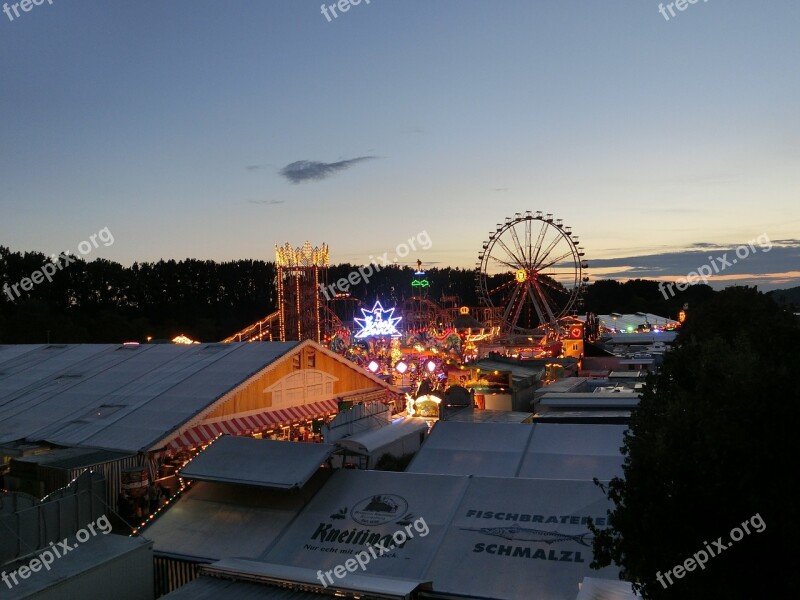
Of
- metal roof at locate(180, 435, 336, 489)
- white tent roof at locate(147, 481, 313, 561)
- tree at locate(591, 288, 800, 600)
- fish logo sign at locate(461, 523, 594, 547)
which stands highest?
tree at locate(591, 288, 800, 600)

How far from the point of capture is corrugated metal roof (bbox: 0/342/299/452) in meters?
14.3

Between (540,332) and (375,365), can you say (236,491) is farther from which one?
(540,332)

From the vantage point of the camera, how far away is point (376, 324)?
48.2 metres

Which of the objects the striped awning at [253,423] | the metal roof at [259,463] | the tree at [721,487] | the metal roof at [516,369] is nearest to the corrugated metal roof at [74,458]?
the striped awning at [253,423]

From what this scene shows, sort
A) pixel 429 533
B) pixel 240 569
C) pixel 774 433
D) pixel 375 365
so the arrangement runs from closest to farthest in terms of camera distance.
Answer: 1. pixel 774 433
2. pixel 240 569
3. pixel 429 533
4. pixel 375 365

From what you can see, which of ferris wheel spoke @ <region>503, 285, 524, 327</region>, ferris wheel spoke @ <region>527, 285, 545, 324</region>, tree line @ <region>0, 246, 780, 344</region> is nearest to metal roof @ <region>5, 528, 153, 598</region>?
tree line @ <region>0, 246, 780, 344</region>

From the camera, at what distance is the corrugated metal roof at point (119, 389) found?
14.3 m

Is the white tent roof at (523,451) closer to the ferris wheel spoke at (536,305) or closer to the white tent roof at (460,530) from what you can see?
the white tent roof at (460,530)

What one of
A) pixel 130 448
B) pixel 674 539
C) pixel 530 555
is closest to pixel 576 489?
pixel 530 555

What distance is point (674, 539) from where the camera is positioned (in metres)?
5.14

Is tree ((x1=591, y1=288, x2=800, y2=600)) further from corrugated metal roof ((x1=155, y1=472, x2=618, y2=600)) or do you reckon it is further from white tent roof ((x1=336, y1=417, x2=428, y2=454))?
white tent roof ((x1=336, y1=417, x2=428, y2=454))

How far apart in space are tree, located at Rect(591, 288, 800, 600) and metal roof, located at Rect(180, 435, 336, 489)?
176 inches

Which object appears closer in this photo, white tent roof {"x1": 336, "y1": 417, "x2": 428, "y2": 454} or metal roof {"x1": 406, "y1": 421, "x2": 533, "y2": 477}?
metal roof {"x1": 406, "y1": 421, "x2": 533, "y2": 477}

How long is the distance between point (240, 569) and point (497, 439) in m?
6.01
